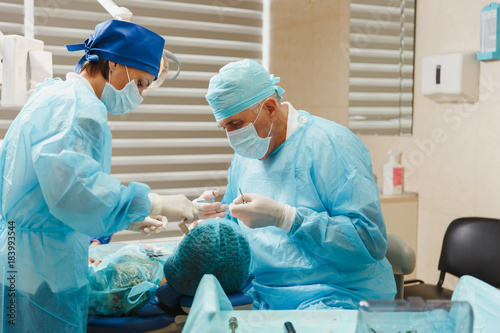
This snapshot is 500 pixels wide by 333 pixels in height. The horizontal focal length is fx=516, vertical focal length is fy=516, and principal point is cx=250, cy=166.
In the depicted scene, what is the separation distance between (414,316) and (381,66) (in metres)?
2.81

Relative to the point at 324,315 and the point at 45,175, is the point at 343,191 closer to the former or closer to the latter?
→ the point at 324,315

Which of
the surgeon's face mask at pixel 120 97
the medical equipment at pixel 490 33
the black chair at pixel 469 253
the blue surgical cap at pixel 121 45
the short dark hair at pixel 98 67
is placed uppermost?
the medical equipment at pixel 490 33

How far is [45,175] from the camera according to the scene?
146 centimetres

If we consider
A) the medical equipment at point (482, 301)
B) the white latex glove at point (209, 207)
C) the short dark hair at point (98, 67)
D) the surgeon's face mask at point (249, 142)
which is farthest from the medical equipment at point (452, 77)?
the short dark hair at point (98, 67)

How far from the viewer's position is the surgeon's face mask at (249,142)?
193cm

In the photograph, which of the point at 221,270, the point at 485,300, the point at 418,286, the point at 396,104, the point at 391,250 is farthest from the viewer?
the point at 396,104

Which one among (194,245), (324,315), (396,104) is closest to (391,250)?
(324,315)

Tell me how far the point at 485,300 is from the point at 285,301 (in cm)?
65

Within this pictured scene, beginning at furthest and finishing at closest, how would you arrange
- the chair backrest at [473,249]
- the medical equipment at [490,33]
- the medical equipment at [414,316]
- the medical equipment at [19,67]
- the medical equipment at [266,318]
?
the medical equipment at [490,33] < the chair backrest at [473,249] < the medical equipment at [19,67] < the medical equipment at [266,318] < the medical equipment at [414,316]

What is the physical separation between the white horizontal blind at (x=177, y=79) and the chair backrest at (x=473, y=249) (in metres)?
1.85

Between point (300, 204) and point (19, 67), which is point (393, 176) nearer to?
point (300, 204)

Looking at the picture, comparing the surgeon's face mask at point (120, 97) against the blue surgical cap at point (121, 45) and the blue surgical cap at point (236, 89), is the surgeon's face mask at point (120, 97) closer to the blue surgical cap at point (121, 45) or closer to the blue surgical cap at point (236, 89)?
the blue surgical cap at point (121, 45)

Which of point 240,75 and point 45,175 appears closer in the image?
point 45,175

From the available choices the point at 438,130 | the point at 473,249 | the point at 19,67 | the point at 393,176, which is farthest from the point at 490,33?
the point at 19,67
